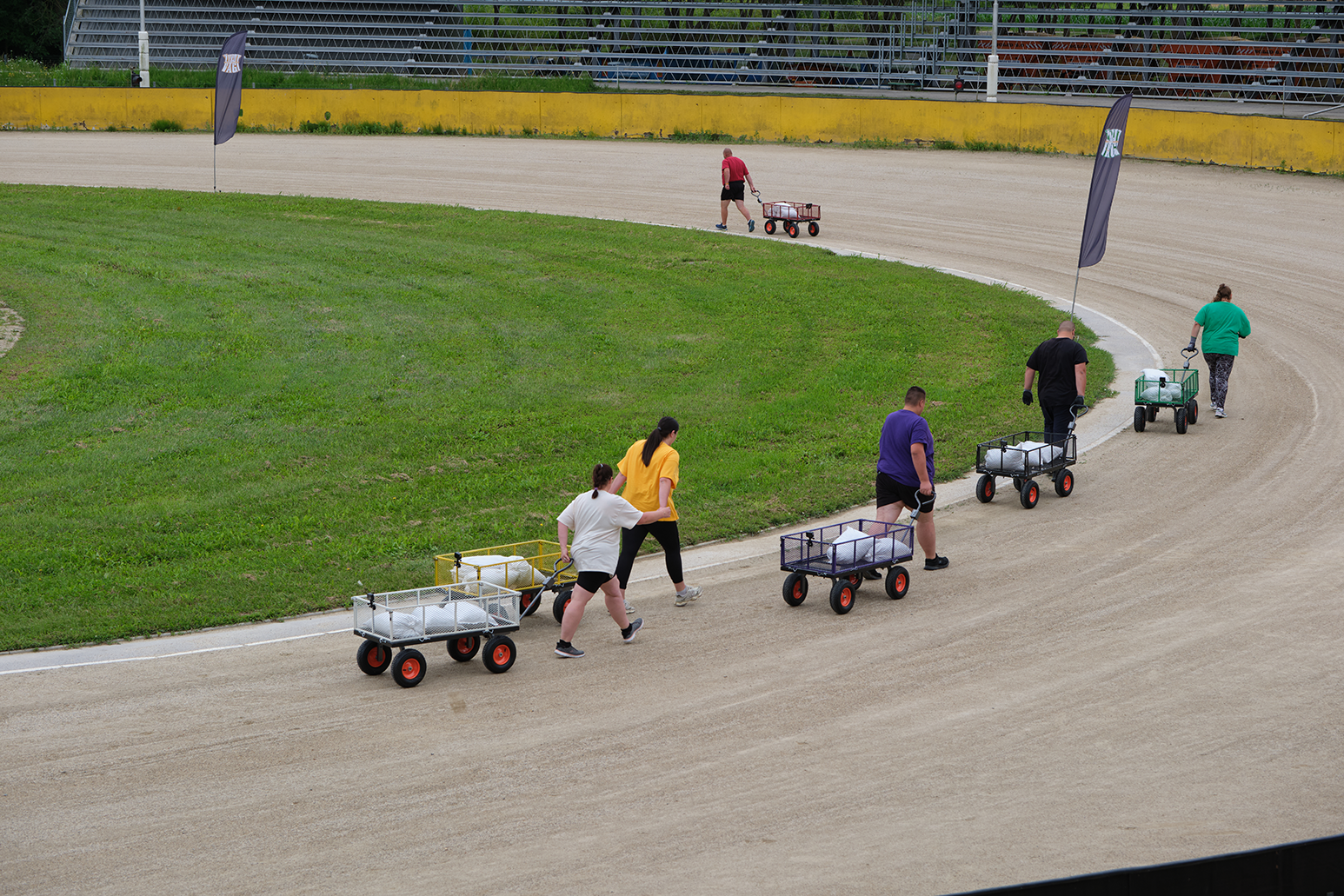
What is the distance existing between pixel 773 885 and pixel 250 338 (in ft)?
52.2

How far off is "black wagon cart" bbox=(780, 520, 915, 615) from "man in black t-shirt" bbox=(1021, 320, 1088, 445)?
4.05 meters

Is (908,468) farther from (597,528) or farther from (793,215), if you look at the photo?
(793,215)

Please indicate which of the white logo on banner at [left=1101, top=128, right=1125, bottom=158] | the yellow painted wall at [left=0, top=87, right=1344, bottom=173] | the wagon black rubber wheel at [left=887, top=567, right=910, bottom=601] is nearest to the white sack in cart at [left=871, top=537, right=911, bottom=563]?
the wagon black rubber wheel at [left=887, top=567, right=910, bottom=601]

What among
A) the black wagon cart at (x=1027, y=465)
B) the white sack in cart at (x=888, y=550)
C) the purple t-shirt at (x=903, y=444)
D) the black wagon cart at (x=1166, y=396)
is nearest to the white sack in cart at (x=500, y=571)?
the white sack in cart at (x=888, y=550)

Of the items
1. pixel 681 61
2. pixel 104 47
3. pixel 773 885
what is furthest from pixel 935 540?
pixel 104 47

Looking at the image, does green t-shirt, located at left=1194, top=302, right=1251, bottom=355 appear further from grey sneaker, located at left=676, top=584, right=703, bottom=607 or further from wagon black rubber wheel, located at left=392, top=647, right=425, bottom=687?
wagon black rubber wheel, located at left=392, top=647, right=425, bottom=687

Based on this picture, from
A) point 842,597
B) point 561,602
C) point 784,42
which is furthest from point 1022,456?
point 784,42

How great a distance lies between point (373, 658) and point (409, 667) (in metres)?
0.40

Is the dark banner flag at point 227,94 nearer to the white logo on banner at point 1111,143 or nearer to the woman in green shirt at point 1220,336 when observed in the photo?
the white logo on banner at point 1111,143

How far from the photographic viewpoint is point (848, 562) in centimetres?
1240

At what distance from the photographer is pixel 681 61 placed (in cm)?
5375

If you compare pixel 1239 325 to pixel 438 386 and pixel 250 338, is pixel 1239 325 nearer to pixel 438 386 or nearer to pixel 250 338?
pixel 438 386

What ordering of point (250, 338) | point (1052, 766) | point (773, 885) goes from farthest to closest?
point (250, 338) → point (1052, 766) → point (773, 885)

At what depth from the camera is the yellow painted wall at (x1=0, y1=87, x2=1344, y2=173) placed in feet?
125
